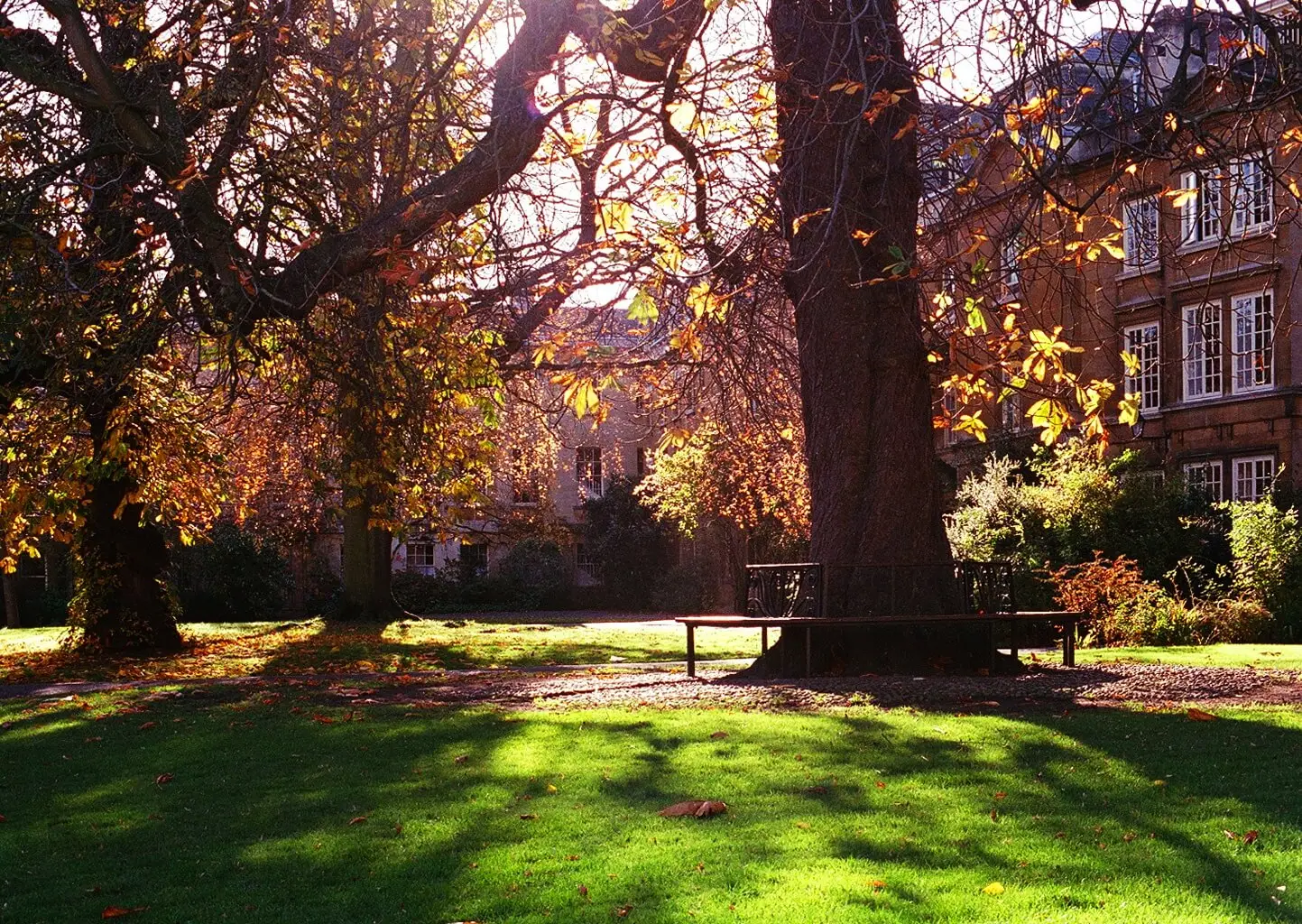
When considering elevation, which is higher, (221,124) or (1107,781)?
(221,124)

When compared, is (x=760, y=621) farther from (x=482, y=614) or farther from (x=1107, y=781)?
(x=482, y=614)

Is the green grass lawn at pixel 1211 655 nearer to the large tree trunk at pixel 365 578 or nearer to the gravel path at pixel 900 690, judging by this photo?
the gravel path at pixel 900 690

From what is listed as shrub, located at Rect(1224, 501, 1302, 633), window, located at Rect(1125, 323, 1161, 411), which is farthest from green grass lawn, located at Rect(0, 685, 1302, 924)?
window, located at Rect(1125, 323, 1161, 411)

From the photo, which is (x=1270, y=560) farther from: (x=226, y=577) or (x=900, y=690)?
(x=226, y=577)

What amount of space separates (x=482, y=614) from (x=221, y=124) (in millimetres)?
27218

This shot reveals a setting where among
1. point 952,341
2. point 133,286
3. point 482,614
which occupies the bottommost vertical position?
point 482,614

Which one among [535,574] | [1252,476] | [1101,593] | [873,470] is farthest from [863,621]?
[535,574]

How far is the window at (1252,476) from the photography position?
28016mm

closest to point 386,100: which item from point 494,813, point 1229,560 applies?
point 494,813

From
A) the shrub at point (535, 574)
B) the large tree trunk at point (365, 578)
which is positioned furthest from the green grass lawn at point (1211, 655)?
the shrub at point (535, 574)

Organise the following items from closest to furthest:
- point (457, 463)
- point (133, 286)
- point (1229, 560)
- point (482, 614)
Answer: point (133, 286) → point (457, 463) → point (1229, 560) → point (482, 614)

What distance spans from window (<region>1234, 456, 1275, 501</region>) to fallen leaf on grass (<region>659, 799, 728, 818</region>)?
24.8 metres

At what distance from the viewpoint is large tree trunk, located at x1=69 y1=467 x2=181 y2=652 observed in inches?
744

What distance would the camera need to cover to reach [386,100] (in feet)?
37.4
